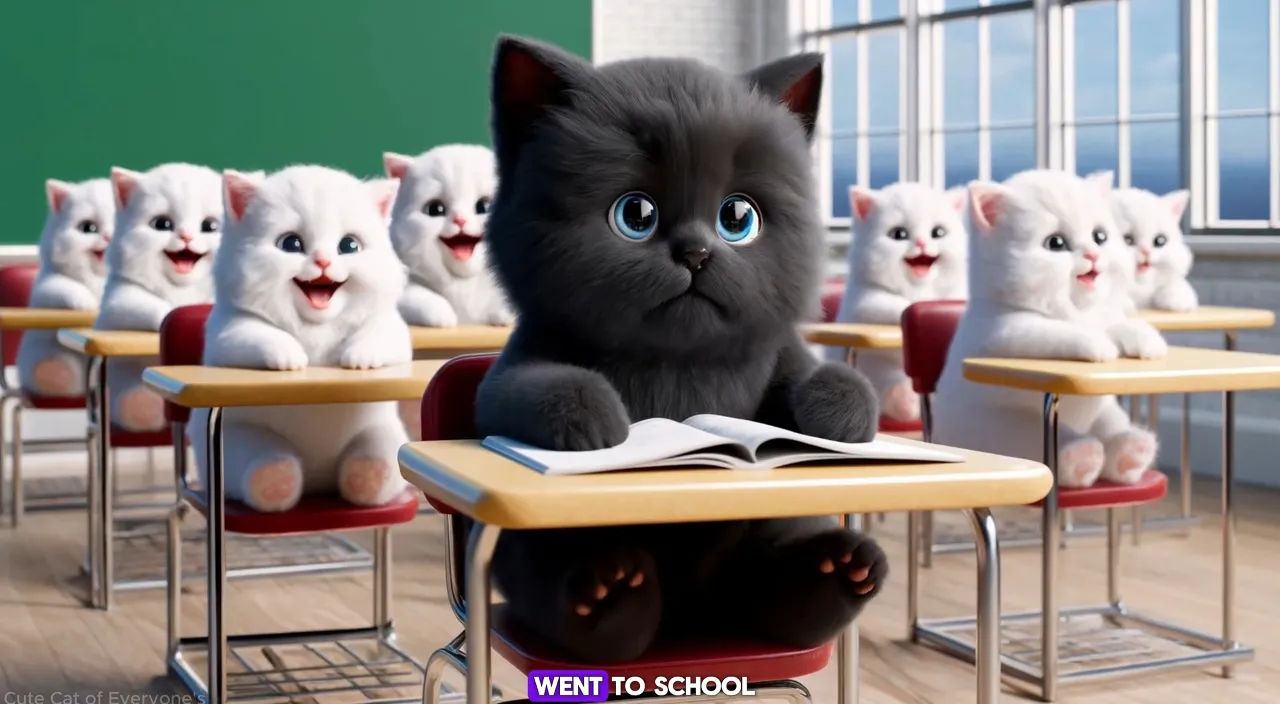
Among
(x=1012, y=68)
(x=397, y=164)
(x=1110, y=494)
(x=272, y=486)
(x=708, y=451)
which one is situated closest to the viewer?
(x=708, y=451)

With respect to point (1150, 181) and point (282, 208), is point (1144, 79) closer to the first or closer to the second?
point (1150, 181)

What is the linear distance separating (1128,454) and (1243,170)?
359cm

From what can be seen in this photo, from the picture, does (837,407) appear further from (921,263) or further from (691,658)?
(921,263)

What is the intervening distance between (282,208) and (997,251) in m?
1.49

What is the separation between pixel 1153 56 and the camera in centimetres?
661

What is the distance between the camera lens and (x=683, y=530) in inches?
69.3

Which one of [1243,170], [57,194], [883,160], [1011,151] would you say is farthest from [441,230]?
[883,160]

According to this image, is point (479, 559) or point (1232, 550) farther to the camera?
point (1232, 550)

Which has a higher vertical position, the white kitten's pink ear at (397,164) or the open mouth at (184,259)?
the white kitten's pink ear at (397,164)

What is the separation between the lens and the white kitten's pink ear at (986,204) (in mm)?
3217

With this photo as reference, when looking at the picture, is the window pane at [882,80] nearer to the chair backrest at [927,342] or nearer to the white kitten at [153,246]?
the white kitten at [153,246]

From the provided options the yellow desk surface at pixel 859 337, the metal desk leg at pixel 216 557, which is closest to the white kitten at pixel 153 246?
the metal desk leg at pixel 216 557

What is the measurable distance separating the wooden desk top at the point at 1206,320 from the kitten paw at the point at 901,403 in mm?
862

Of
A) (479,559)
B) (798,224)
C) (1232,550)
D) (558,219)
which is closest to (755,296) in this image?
(798,224)
